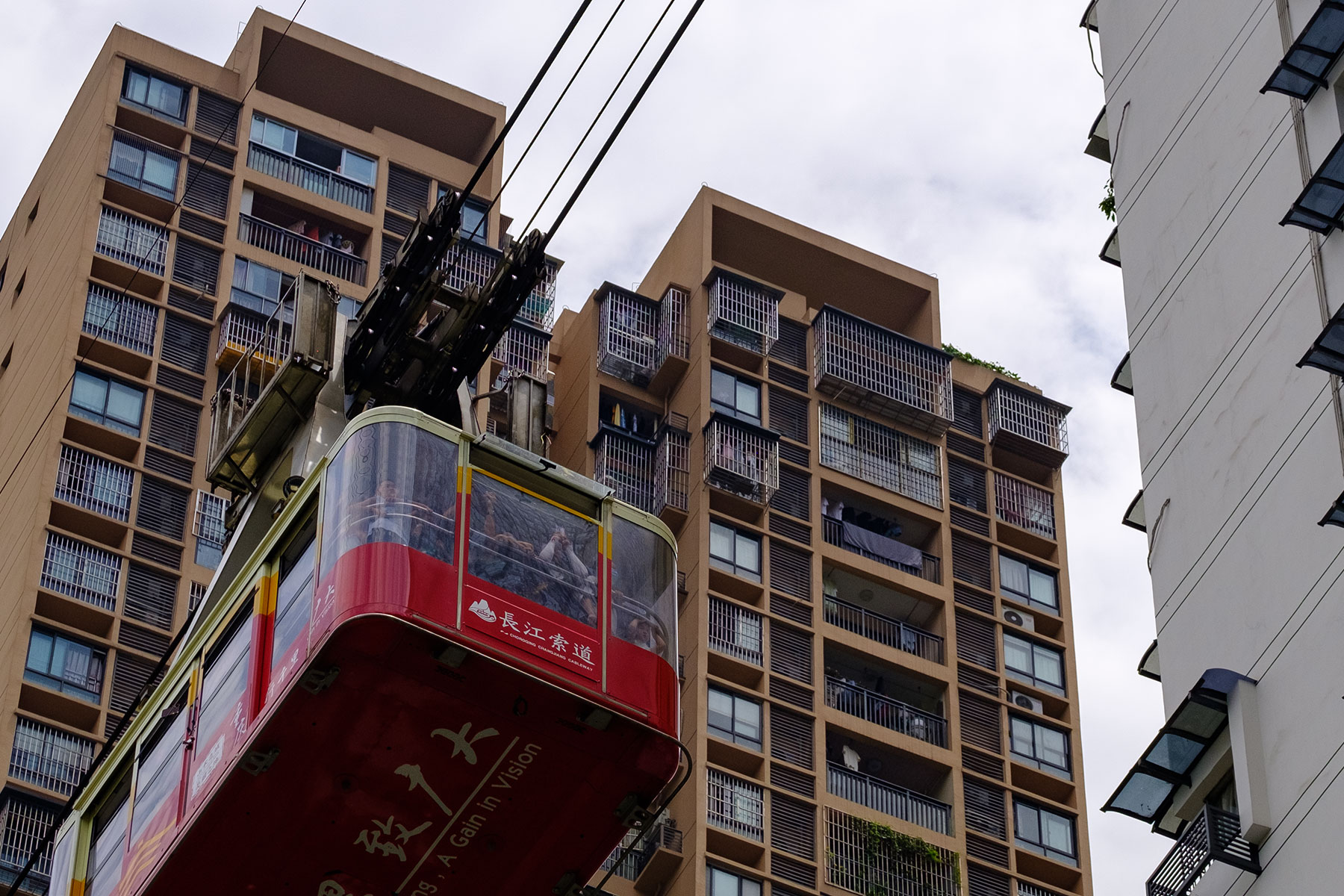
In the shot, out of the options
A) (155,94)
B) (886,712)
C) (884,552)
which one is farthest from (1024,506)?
(155,94)

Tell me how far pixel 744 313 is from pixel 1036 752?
10397 mm

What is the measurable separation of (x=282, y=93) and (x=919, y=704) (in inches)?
725

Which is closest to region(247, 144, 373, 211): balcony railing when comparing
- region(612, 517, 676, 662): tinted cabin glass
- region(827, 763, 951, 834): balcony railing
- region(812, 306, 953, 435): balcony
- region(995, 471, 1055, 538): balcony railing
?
region(812, 306, 953, 435): balcony

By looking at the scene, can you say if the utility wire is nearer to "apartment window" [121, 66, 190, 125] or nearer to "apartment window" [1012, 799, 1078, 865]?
"apartment window" [121, 66, 190, 125]

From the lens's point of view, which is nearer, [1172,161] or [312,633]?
[312,633]

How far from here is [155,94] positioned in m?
50.8

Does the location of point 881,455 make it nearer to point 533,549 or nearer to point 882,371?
point 882,371

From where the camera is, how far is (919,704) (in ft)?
165

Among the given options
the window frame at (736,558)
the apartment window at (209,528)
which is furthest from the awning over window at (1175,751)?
the window frame at (736,558)

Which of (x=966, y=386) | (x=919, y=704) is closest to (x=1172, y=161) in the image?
(x=919, y=704)

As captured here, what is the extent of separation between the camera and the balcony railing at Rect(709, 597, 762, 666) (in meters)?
47.1

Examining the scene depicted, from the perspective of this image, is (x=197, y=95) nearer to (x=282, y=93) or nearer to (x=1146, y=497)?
(x=282, y=93)

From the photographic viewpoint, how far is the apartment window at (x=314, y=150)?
2024 inches

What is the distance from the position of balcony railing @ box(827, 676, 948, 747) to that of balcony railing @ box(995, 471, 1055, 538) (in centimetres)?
603
